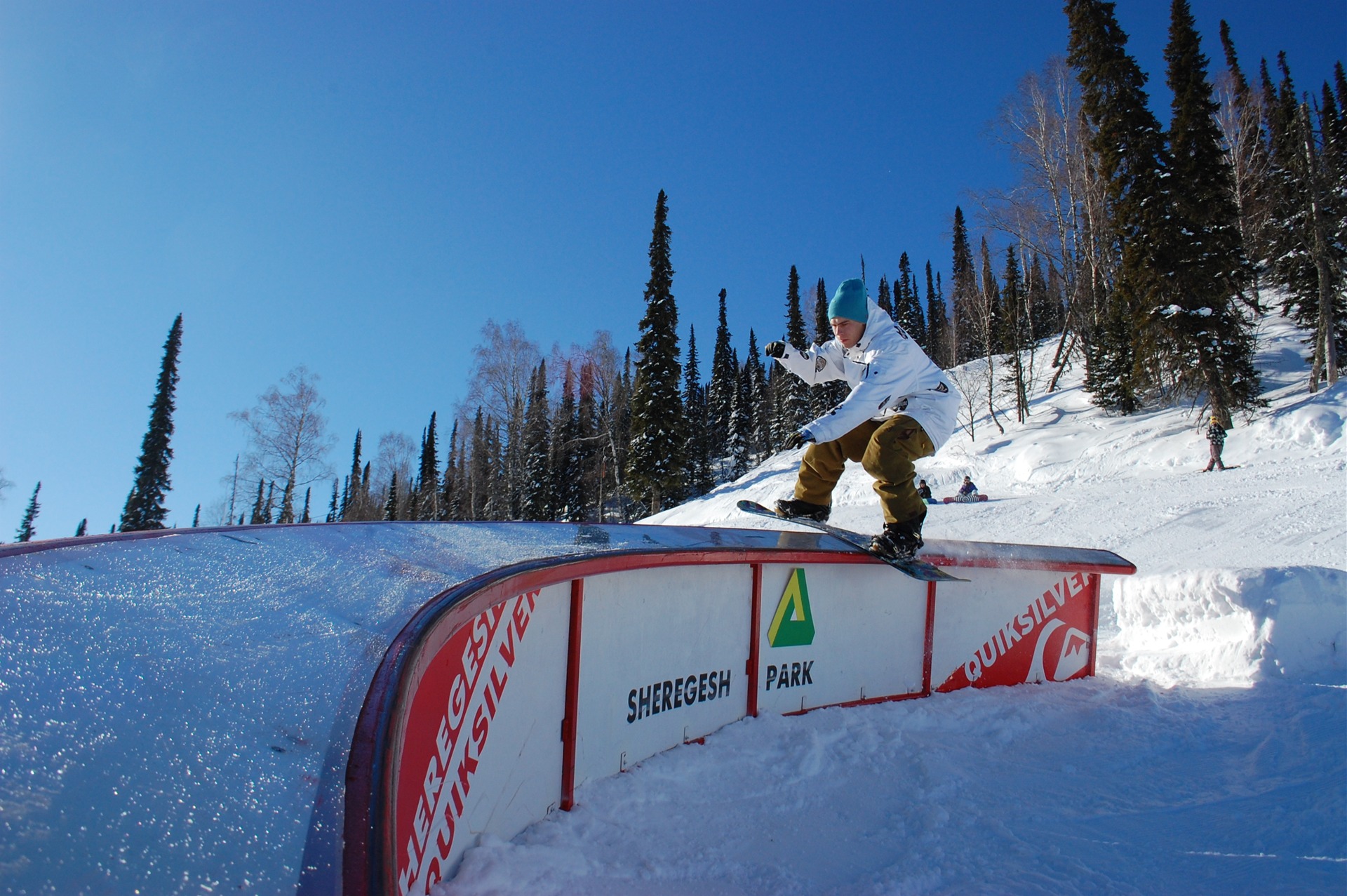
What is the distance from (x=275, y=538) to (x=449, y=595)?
92 cm

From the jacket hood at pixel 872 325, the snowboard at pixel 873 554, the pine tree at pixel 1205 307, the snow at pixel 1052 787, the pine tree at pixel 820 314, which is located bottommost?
the snow at pixel 1052 787

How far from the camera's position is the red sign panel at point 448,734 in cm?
155

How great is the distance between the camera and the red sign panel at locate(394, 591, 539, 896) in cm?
155

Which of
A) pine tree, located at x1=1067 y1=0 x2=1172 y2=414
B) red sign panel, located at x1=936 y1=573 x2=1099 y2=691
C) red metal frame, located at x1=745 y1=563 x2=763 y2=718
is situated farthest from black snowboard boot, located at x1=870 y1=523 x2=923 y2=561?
pine tree, located at x1=1067 y1=0 x2=1172 y2=414

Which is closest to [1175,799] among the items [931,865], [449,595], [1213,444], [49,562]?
[931,865]

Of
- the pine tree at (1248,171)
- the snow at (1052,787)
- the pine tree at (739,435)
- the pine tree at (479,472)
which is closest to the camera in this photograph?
the snow at (1052,787)

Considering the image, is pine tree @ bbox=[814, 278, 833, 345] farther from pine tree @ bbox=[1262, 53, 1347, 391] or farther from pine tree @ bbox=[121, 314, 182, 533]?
pine tree @ bbox=[121, 314, 182, 533]

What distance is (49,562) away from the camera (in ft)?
5.44

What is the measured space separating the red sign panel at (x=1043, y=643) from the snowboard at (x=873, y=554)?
777 mm

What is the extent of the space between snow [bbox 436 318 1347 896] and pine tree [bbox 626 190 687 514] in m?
23.5

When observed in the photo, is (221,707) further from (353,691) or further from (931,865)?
(931,865)

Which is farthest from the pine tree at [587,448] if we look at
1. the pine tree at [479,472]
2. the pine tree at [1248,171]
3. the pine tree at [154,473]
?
the pine tree at [1248,171]

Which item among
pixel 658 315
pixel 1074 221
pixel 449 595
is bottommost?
pixel 449 595

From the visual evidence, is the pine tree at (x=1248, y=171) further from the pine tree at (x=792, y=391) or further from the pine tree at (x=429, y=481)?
the pine tree at (x=429, y=481)
